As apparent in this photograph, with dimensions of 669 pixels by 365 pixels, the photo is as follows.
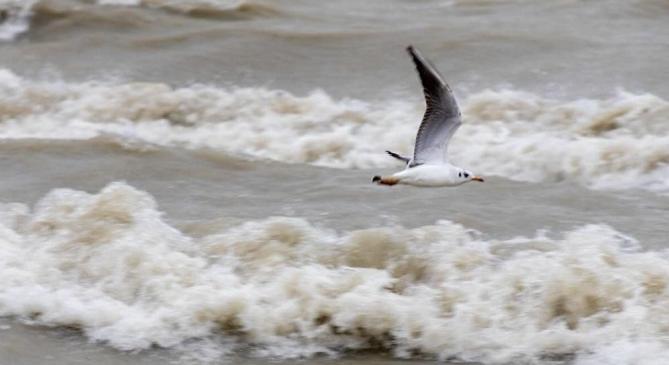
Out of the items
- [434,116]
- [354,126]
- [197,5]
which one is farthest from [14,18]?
[434,116]

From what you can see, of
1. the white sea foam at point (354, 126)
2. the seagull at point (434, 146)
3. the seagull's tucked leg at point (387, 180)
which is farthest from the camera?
the white sea foam at point (354, 126)

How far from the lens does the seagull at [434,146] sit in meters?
6.96

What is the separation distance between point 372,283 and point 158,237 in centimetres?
147

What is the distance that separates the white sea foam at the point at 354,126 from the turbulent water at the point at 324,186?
0.09 ft

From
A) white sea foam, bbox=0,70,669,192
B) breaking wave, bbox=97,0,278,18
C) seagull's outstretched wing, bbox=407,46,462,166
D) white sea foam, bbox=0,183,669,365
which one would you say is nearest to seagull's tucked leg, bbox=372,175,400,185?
seagull's outstretched wing, bbox=407,46,462,166

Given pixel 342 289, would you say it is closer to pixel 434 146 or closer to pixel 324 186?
pixel 434 146

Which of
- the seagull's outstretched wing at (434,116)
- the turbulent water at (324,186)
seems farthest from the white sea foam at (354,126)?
the seagull's outstretched wing at (434,116)

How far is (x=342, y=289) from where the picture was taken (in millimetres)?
6781

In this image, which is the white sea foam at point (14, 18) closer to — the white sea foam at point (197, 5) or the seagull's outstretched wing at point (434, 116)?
the white sea foam at point (197, 5)

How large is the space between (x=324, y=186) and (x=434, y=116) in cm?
192

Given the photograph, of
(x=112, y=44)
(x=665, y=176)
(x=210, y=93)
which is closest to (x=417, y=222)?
(x=665, y=176)

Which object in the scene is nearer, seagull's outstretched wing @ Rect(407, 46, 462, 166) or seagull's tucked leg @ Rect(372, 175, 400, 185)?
seagull's outstretched wing @ Rect(407, 46, 462, 166)

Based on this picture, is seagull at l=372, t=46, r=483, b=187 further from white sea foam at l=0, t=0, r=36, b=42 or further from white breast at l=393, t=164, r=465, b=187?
white sea foam at l=0, t=0, r=36, b=42

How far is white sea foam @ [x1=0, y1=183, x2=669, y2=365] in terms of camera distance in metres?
6.33
